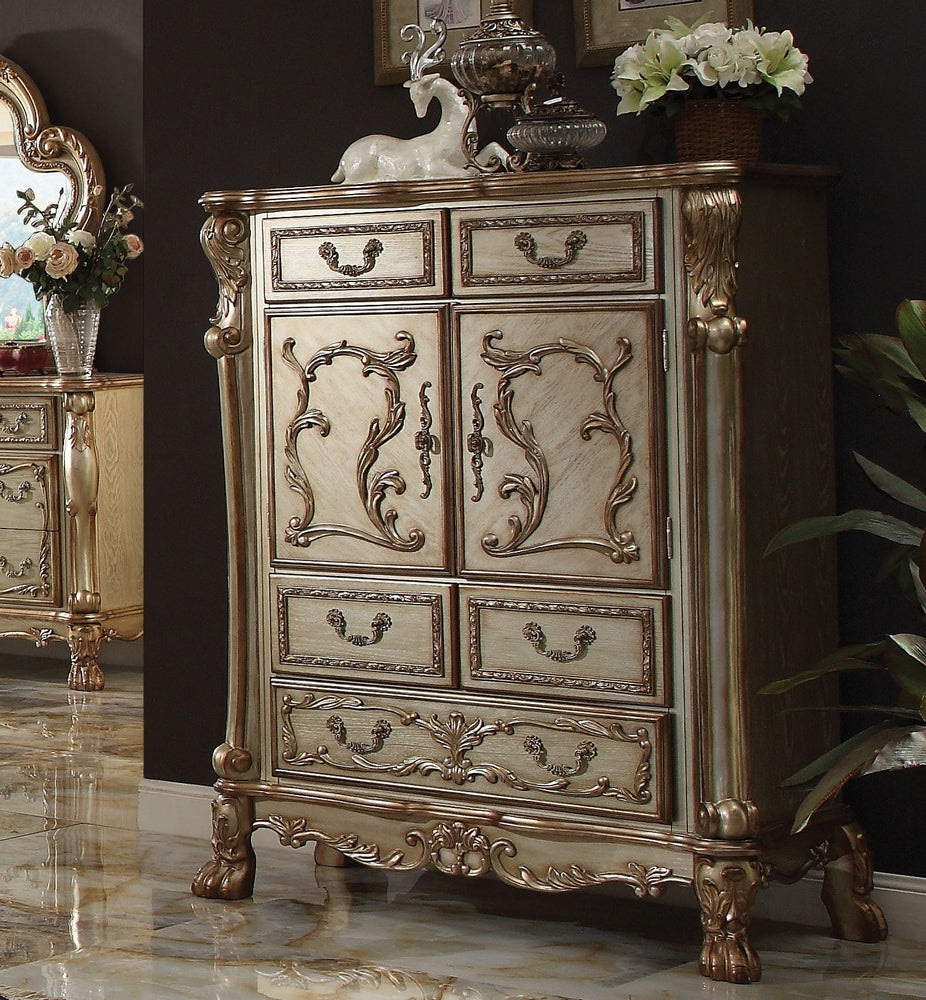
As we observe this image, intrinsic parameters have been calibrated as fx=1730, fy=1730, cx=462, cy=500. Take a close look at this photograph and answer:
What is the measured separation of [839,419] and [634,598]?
59cm

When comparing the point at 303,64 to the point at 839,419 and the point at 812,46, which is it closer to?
the point at 812,46

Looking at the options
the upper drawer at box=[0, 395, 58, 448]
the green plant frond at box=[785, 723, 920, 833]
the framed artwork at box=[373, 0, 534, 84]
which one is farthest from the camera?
the upper drawer at box=[0, 395, 58, 448]

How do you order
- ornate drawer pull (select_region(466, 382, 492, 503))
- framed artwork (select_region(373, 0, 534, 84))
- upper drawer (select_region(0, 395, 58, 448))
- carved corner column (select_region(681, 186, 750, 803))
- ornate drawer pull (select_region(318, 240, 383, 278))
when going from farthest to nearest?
upper drawer (select_region(0, 395, 58, 448)), framed artwork (select_region(373, 0, 534, 84)), ornate drawer pull (select_region(318, 240, 383, 278)), ornate drawer pull (select_region(466, 382, 492, 503)), carved corner column (select_region(681, 186, 750, 803))

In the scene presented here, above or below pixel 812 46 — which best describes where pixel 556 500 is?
below

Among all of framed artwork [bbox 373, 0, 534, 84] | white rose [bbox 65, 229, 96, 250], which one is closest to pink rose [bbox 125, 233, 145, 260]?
white rose [bbox 65, 229, 96, 250]

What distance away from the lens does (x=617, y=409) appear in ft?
9.82

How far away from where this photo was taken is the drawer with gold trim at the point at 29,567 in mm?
5996

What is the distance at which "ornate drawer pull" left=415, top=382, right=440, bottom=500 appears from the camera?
3182 mm

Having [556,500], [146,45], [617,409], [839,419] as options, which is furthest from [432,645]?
[146,45]

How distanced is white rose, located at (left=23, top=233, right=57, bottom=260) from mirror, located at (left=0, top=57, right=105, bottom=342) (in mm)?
390

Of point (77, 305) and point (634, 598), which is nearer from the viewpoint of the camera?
point (634, 598)

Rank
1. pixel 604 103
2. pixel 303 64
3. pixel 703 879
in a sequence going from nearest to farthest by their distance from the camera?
1. pixel 703 879
2. pixel 604 103
3. pixel 303 64

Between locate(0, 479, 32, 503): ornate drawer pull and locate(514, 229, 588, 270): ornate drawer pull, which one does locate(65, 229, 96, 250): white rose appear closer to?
locate(0, 479, 32, 503): ornate drawer pull

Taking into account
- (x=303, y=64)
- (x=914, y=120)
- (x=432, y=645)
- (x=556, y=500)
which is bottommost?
(x=432, y=645)
